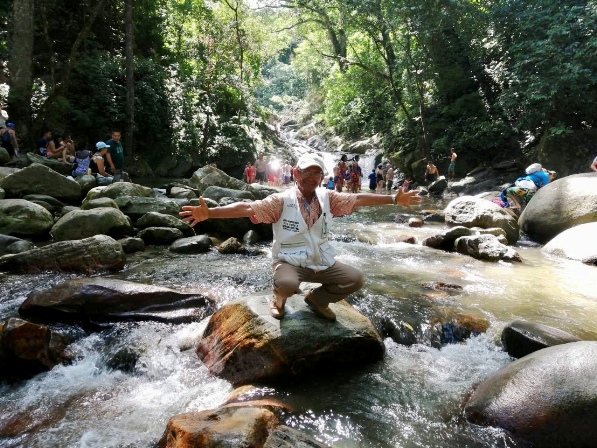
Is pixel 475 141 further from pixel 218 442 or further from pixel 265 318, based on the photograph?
pixel 218 442

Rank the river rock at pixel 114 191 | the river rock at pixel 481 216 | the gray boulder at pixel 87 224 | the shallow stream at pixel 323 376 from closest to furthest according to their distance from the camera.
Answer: the shallow stream at pixel 323 376, the gray boulder at pixel 87 224, the river rock at pixel 114 191, the river rock at pixel 481 216

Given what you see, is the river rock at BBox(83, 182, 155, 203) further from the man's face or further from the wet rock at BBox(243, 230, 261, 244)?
the man's face

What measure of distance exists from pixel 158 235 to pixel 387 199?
5829 millimetres

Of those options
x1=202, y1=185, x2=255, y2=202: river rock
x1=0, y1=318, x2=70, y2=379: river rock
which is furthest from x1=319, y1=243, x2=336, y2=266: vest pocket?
x1=202, y1=185, x2=255, y2=202: river rock

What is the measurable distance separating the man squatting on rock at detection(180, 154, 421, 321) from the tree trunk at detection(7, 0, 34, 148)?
12.5 metres

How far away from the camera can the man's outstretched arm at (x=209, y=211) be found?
11.1ft

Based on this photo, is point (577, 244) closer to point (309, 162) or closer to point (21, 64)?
point (309, 162)

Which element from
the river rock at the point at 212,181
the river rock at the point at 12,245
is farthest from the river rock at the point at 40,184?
the river rock at the point at 212,181

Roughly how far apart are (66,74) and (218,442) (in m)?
15.8

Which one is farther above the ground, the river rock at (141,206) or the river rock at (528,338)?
the river rock at (141,206)

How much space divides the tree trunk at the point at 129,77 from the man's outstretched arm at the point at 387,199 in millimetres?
14846

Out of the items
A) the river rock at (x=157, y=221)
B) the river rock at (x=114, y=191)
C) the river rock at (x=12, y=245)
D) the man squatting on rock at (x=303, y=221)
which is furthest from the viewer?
the river rock at (x=114, y=191)

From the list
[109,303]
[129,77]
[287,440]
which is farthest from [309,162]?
[129,77]

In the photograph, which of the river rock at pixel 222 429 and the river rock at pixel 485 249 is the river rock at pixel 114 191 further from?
the river rock at pixel 222 429
